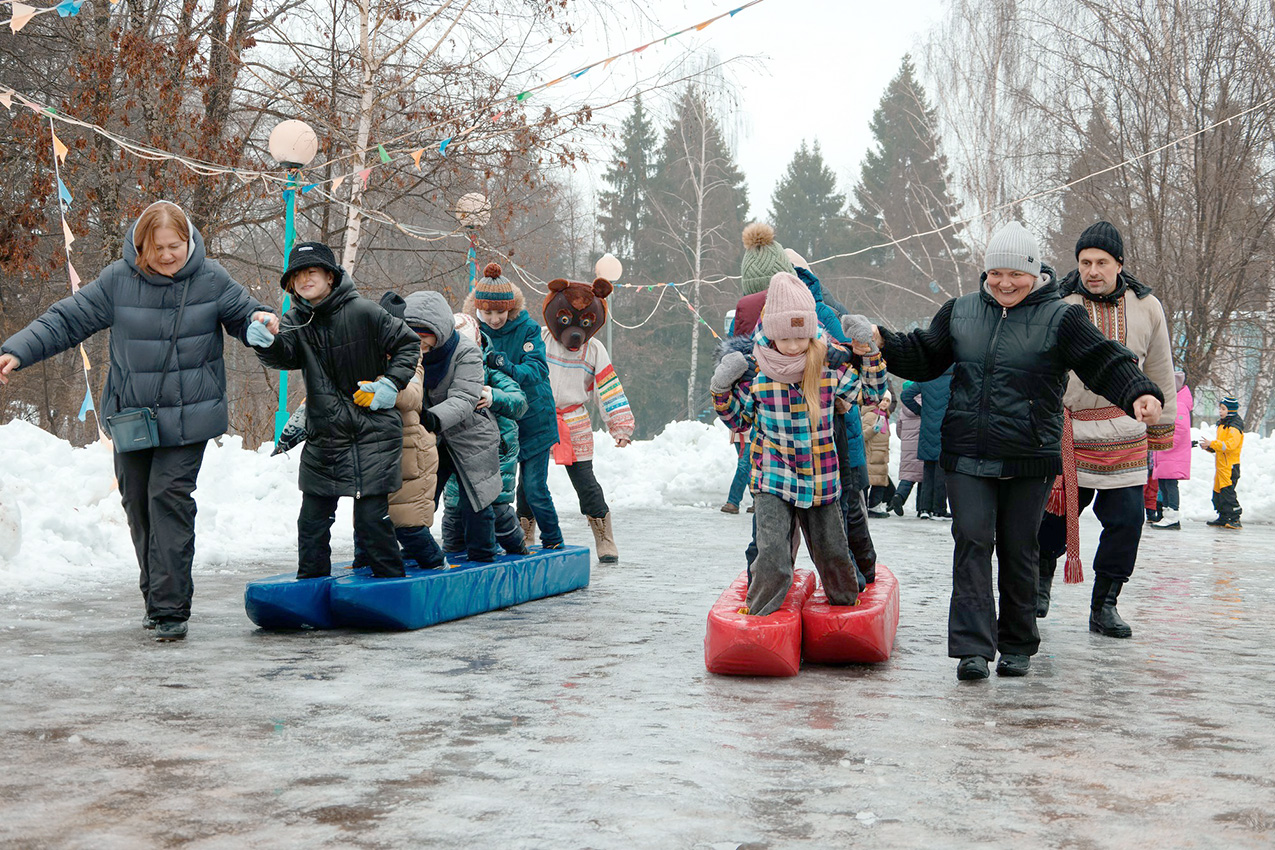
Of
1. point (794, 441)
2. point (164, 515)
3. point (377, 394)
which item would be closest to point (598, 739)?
point (794, 441)

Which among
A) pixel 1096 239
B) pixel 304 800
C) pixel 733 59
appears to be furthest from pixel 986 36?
pixel 304 800

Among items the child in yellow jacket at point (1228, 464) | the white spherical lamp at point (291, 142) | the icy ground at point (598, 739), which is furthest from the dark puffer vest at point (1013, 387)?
the child in yellow jacket at point (1228, 464)

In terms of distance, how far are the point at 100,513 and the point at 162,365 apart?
3.75m

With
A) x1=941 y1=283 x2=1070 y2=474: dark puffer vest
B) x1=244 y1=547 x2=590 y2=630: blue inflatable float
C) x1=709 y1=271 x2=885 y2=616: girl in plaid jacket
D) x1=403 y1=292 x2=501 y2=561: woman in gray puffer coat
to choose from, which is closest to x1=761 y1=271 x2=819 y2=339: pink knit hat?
x1=709 y1=271 x2=885 y2=616: girl in plaid jacket

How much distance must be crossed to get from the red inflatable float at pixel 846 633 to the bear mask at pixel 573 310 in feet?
13.7

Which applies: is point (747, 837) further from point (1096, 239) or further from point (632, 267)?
point (632, 267)

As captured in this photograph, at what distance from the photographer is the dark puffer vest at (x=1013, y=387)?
5.47 meters

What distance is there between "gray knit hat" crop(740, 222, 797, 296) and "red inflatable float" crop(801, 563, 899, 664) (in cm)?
228

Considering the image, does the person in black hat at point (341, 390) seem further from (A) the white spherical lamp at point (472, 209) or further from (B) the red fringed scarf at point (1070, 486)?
(A) the white spherical lamp at point (472, 209)

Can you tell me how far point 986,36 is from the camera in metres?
33.1

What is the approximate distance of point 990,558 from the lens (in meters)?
5.63

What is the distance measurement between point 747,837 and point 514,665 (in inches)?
101

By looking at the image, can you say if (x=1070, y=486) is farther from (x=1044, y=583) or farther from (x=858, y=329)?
(x=858, y=329)

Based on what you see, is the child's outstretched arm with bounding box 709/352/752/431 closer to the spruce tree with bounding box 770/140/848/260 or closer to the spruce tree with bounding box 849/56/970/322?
the spruce tree with bounding box 849/56/970/322
